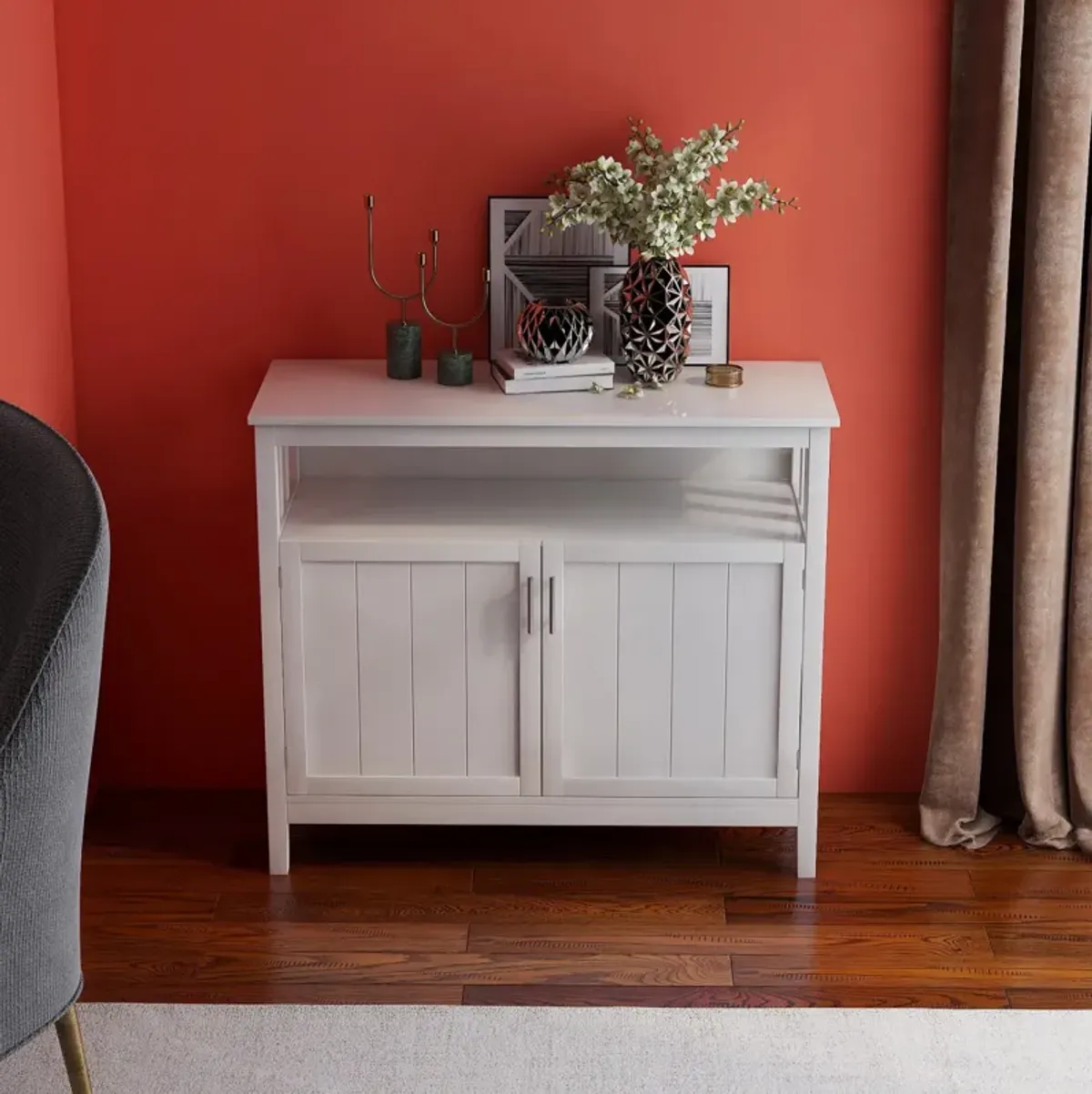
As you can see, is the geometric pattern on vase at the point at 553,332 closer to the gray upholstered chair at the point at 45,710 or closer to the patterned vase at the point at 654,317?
the patterned vase at the point at 654,317

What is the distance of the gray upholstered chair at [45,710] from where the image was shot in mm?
1668

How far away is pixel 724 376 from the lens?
2.92m

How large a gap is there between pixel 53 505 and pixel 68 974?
0.50 m

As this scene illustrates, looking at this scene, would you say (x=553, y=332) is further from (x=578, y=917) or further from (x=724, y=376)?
(x=578, y=917)

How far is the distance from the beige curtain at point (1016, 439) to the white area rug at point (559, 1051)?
23.3 inches

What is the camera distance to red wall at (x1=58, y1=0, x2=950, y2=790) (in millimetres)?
2955

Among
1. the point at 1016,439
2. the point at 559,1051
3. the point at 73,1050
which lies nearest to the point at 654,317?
the point at 1016,439

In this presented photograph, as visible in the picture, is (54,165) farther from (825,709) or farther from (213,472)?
(825,709)

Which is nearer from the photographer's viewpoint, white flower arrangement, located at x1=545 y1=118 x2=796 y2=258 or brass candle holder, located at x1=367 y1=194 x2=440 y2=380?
white flower arrangement, located at x1=545 y1=118 x2=796 y2=258

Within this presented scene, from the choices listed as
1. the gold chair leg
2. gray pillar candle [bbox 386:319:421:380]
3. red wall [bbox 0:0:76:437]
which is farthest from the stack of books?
the gold chair leg

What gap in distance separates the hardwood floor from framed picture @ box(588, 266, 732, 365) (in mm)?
855

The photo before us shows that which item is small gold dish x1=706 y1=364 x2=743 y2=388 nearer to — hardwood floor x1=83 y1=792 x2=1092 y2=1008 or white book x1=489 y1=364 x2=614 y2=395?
white book x1=489 y1=364 x2=614 y2=395

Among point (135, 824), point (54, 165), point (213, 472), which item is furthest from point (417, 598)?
point (54, 165)

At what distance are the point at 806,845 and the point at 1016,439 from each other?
0.78 m
